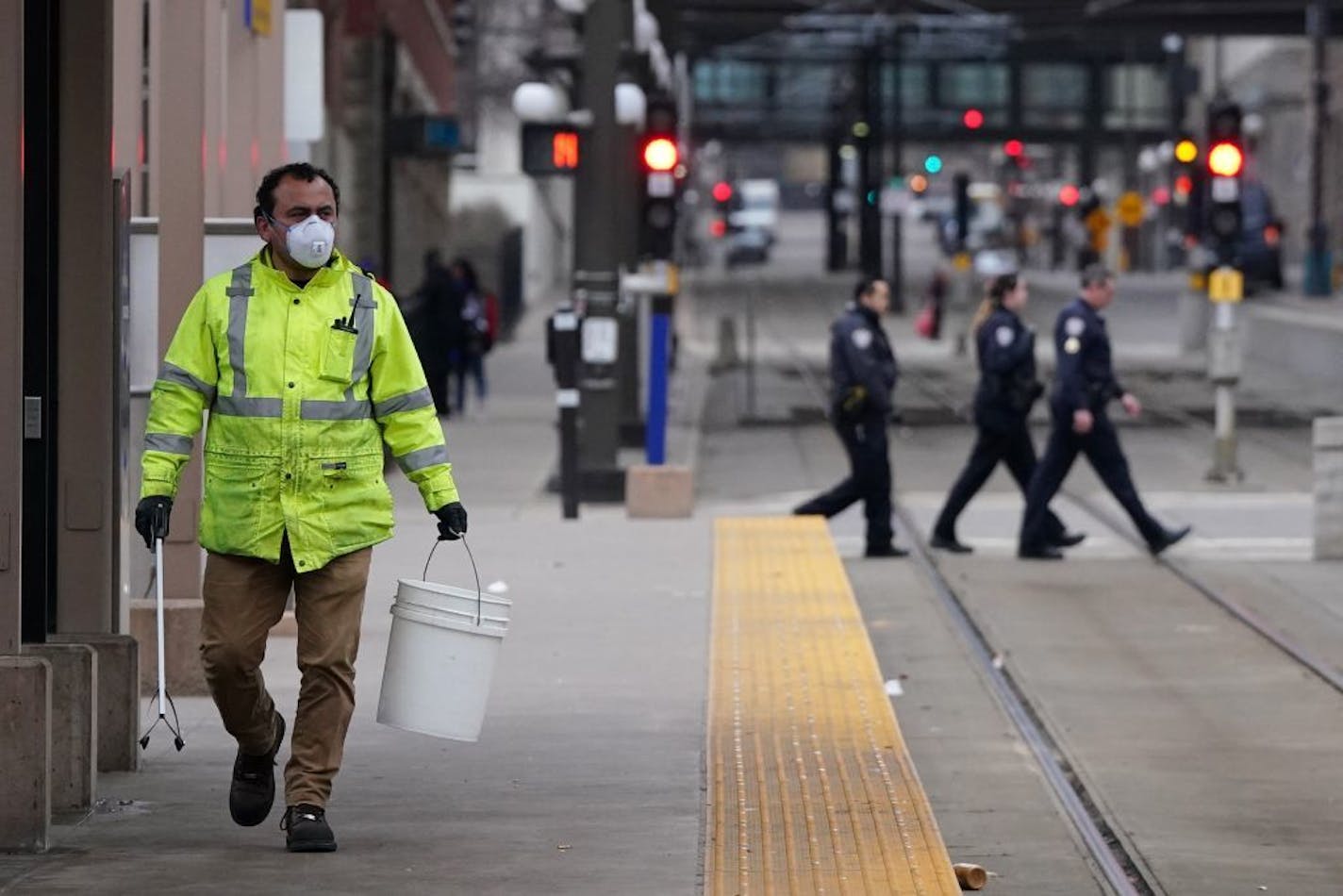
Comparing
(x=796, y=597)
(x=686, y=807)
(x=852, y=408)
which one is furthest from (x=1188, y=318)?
(x=686, y=807)

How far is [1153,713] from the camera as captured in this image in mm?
11508

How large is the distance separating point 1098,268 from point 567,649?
5722 millimetres

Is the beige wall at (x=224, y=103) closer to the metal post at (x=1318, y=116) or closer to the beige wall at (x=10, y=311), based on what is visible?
the beige wall at (x=10, y=311)

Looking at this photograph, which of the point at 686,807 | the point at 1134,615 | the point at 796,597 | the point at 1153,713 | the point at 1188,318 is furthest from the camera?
the point at 1188,318

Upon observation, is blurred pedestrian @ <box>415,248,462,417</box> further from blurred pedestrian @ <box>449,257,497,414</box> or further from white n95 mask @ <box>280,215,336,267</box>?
white n95 mask @ <box>280,215,336,267</box>

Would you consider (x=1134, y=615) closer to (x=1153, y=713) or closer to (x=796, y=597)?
(x=796, y=597)

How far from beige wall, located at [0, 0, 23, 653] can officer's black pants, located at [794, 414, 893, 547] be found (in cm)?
967

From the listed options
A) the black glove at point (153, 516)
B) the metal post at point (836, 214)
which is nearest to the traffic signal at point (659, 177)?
the black glove at point (153, 516)

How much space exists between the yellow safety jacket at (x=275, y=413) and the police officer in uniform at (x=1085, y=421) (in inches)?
376

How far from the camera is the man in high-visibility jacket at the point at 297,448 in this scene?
7664 mm

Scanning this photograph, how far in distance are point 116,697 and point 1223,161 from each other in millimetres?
16073

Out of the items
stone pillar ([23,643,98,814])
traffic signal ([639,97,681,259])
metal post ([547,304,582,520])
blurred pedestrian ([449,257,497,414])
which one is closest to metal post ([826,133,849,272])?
blurred pedestrian ([449,257,497,414])

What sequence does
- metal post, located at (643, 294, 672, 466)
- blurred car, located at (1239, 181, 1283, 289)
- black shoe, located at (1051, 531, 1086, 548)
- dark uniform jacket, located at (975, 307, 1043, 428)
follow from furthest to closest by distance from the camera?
1. blurred car, located at (1239, 181, 1283, 289)
2. metal post, located at (643, 294, 672, 466)
3. black shoe, located at (1051, 531, 1086, 548)
4. dark uniform jacket, located at (975, 307, 1043, 428)

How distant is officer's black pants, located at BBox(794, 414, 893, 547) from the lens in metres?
17.2
